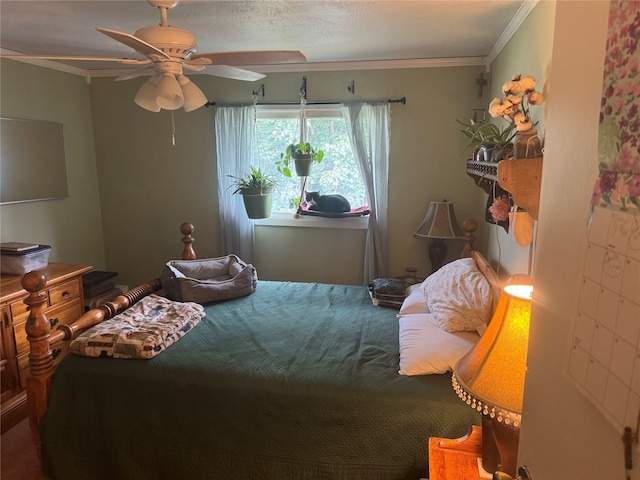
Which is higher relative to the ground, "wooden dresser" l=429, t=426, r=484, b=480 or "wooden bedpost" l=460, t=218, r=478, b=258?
"wooden bedpost" l=460, t=218, r=478, b=258

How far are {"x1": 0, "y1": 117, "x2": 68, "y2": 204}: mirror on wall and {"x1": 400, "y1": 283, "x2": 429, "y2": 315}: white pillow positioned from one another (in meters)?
2.93

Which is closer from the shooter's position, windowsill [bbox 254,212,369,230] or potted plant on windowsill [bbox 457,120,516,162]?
potted plant on windowsill [bbox 457,120,516,162]

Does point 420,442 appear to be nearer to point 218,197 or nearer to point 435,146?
point 435,146

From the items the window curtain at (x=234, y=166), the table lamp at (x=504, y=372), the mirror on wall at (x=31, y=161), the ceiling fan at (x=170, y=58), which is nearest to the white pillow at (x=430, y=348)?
the table lamp at (x=504, y=372)

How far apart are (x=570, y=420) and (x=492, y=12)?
2372mm

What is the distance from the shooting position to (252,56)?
200 cm

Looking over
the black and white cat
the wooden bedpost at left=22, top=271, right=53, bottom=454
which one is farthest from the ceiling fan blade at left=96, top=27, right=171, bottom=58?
the black and white cat

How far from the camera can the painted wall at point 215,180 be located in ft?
11.6

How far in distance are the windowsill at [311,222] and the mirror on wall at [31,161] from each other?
5.52ft

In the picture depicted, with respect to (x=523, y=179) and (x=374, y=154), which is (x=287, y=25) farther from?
(x=523, y=179)

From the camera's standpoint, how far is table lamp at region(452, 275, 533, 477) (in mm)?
1161

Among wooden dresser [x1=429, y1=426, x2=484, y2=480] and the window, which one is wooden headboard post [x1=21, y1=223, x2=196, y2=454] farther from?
the window

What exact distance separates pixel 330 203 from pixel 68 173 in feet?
7.50

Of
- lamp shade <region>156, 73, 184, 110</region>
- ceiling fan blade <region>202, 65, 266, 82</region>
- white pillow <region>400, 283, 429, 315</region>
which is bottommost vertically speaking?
white pillow <region>400, 283, 429, 315</region>
